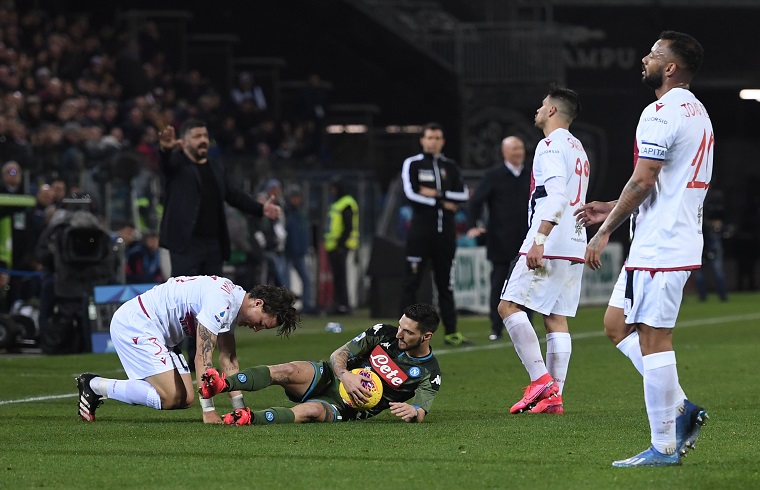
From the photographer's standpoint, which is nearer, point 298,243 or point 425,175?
point 425,175

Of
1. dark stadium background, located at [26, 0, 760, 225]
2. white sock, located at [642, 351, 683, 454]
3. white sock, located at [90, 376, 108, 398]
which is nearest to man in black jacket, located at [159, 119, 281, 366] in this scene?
white sock, located at [90, 376, 108, 398]

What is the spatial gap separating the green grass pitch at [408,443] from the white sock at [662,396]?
151 millimetres

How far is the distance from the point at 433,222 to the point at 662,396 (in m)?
8.80

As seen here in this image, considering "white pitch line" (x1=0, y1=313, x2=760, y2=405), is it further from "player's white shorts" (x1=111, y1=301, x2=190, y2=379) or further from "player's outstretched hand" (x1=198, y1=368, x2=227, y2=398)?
"player's outstretched hand" (x1=198, y1=368, x2=227, y2=398)

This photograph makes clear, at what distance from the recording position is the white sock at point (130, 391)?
8.94m

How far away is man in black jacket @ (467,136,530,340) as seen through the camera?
15555 mm

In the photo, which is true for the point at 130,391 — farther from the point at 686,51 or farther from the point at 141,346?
the point at 686,51

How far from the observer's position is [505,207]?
15.6m

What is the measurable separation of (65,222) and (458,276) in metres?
8.12

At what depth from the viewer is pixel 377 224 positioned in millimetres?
25531

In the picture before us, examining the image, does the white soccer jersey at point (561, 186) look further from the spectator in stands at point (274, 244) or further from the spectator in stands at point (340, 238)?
the spectator in stands at point (340, 238)

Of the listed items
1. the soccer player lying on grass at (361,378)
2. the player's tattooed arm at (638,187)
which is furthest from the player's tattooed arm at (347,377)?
the player's tattooed arm at (638,187)

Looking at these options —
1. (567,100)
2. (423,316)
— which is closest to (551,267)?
(567,100)

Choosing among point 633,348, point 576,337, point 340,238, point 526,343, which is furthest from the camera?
point 340,238
